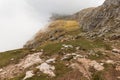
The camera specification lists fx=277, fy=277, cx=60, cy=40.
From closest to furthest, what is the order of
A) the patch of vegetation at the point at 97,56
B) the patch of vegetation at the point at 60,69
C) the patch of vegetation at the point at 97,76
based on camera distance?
the patch of vegetation at the point at 97,76, the patch of vegetation at the point at 60,69, the patch of vegetation at the point at 97,56

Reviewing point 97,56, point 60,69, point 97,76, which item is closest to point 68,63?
point 60,69

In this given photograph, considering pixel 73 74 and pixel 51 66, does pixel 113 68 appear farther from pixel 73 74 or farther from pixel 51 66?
pixel 51 66

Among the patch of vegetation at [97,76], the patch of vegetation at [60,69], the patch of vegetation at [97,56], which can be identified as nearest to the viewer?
the patch of vegetation at [97,76]

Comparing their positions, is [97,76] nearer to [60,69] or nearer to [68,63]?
[60,69]

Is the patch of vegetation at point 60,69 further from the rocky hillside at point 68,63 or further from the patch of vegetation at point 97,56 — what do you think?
the patch of vegetation at point 97,56

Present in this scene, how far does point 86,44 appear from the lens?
5966 centimetres

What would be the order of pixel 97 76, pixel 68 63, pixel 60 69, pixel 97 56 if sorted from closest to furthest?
pixel 97 76, pixel 60 69, pixel 68 63, pixel 97 56

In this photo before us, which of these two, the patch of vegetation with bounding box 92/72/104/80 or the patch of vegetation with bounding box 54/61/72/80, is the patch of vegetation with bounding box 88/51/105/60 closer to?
the patch of vegetation with bounding box 54/61/72/80

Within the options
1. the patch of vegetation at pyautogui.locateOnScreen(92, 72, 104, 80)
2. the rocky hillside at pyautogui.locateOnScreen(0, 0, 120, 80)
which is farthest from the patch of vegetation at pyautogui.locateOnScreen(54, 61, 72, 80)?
the patch of vegetation at pyautogui.locateOnScreen(92, 72, 104, 80)

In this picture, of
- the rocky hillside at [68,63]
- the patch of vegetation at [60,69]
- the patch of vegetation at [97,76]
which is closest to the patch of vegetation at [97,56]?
the rocky hillside at [68,63]

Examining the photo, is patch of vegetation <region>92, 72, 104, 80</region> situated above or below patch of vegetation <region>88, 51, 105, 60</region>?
below

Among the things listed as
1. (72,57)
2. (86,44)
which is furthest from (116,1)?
(72,57)

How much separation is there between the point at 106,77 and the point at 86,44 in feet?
54.4

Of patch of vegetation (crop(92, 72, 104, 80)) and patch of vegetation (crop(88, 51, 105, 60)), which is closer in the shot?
patch of vegetation (crop(92, 72, 104, 80))
